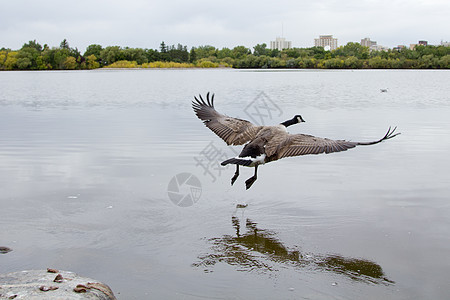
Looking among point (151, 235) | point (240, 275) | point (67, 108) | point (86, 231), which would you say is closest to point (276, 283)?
point (240, 275)

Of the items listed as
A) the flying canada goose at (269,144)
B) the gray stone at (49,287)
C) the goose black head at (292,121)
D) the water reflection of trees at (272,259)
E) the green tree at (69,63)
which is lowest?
the water reflection of trees at (272,259)

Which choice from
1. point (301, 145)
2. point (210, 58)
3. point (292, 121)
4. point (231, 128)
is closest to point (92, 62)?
point (210, 58)

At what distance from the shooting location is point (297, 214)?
7.00m

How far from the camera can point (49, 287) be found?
3980 millimetres

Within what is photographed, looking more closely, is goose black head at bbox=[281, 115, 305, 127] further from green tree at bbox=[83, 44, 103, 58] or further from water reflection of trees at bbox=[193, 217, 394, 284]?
green tree at bbox=[83, 44, 103, 58]

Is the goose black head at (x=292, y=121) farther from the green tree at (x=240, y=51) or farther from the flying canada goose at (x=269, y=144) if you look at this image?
the green tree at (x=240, y=51)

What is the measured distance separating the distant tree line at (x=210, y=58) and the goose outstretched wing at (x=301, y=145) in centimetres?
11718

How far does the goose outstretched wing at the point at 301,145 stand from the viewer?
7.00 meters

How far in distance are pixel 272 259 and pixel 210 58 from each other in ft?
522

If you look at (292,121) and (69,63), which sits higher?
(69,63)

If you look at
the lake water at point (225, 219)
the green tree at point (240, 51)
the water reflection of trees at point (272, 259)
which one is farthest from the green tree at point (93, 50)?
the water reflection of trees at point (272, 259)

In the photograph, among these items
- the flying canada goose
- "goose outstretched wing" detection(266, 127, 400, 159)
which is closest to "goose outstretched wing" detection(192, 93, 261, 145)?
the flying canada goose

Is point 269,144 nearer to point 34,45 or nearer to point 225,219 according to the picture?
point 225,219

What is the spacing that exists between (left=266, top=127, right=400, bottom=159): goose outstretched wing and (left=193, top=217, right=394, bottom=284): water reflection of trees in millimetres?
1435
